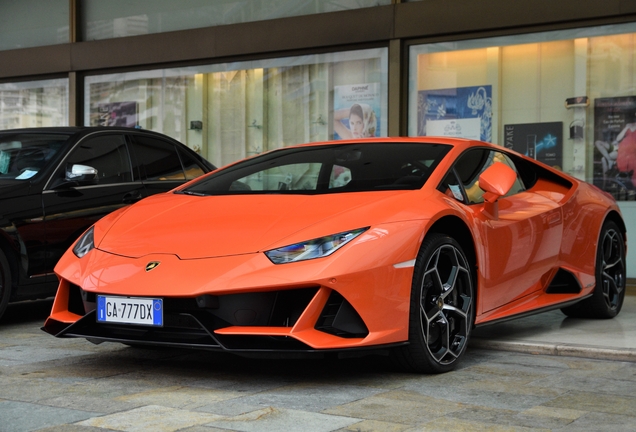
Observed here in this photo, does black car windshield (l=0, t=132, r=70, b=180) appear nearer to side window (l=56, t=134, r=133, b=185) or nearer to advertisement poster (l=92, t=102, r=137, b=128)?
side window (l=56, t=134, r=133, b=185)

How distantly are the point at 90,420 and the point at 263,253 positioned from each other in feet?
3.67

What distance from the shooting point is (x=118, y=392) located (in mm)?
4320

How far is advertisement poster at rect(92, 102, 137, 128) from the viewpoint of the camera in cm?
1307

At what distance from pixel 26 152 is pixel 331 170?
9.70ft

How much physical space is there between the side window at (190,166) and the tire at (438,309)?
380 centimetres

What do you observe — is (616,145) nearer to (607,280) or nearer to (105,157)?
(607,280)

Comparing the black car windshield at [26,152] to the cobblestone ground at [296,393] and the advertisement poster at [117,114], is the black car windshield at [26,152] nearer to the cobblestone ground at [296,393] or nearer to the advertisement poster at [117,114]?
the cobblestone ground at [296,393]

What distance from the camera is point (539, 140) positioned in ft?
33.0

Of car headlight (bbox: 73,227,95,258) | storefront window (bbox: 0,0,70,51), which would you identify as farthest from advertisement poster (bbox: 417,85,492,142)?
car headlight (bbox: 73,227,95,258)

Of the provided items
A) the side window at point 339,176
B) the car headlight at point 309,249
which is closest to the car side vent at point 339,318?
the car headlight at point 309,249

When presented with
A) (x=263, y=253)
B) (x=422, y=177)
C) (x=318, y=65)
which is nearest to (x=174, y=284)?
(x=263, y=253)

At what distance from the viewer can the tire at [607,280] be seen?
6.83 metres

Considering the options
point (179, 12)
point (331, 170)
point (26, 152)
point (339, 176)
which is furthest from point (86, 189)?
point (179, 12)

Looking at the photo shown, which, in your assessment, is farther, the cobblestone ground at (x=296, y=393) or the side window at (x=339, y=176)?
the side window at (x=339, y=176)
